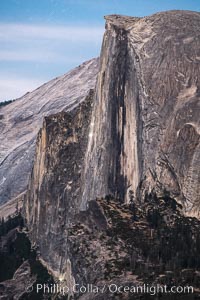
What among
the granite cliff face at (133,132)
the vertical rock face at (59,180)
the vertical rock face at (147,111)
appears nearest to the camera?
the granite cliff face at (133,132)

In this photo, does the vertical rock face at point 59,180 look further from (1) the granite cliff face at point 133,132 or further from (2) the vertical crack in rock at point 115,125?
(2) the vertical crack in rock at point 115,125

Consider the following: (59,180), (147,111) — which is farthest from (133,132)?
(59,180)

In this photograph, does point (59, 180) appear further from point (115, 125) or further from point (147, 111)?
point (147, 111)

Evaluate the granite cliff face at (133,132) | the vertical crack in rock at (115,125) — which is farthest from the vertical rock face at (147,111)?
the granite cliff face at (133,132)

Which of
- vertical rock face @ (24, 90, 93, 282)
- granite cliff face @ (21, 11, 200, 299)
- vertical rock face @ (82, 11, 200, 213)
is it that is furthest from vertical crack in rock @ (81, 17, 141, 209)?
vertical rock face @ (24, 90, 93, 282)

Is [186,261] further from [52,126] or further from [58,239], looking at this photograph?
[52,126]

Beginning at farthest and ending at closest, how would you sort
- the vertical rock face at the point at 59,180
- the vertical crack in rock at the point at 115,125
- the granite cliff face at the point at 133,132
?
the vertical rock face at the point at 59,180
the vertical crack in rock at the point at 115,125
the granite cliff face at the point at 133,132

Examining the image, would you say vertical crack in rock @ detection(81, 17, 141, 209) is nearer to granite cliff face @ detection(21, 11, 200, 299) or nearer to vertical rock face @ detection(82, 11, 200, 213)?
vertical rock face @ detection(82, 11, 200, 213)
